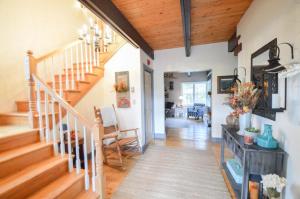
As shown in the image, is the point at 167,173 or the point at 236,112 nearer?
the point at 236,112

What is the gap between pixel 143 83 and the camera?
3.56m

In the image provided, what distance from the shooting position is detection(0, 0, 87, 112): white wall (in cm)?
228

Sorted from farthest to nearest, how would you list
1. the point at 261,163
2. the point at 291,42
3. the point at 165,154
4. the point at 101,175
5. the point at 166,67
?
1. the point at 166,67
2. the point at 165,154
3. the point at 101,175
4. the point at 261,163
5. the point at 291,42

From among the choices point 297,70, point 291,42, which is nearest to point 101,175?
point 297,70

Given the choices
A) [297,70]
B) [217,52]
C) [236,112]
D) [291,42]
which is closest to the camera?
[297,70]

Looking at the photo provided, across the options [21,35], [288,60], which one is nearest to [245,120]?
[288,60]

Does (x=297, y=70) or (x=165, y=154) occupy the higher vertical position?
(x=297, y=70)

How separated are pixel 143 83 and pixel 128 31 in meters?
1.32

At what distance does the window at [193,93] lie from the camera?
28.1 feet

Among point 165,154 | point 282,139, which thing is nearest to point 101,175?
point 165,154

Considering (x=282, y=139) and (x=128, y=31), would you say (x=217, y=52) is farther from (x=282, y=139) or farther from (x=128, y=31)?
(x=282, y=139)

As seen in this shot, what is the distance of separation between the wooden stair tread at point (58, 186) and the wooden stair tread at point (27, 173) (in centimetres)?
18

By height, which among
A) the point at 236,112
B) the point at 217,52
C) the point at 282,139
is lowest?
the point at 282,139

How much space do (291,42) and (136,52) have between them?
8.69 feet
